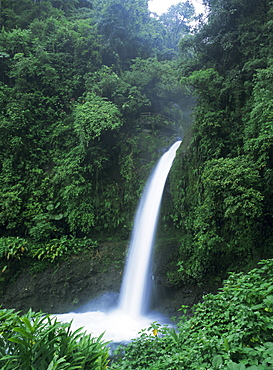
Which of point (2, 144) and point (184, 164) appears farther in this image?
point (2, 144)

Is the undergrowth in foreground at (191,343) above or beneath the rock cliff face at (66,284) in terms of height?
above

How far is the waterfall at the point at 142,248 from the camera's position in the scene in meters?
7.62

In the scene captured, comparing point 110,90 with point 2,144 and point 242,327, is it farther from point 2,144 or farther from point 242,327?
point 242,327

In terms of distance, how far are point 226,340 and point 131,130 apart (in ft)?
32.7

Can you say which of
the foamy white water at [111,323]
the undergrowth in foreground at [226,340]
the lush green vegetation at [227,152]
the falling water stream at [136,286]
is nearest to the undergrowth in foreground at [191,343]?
the undergrowth in foreground at [226,340]

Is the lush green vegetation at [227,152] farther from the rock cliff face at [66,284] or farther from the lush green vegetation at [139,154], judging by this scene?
the rock cliff face at [66,284]

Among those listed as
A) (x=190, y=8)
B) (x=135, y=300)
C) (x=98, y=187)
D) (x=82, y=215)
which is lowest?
(x=135, y=300)

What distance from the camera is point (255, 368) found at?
1988 mm

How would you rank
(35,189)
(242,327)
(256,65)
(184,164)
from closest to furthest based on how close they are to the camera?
1. (242,327)
2. (256,65)
3. (184,164)
4. (35,189)

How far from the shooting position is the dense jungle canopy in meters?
6.48

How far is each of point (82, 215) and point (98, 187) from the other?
4.44 ft

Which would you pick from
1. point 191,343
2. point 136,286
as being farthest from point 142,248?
point 191,343

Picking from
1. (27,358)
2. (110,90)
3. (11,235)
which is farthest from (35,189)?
(27,358)

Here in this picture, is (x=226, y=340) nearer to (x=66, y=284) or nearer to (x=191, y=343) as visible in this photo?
(x=191, y=343)
